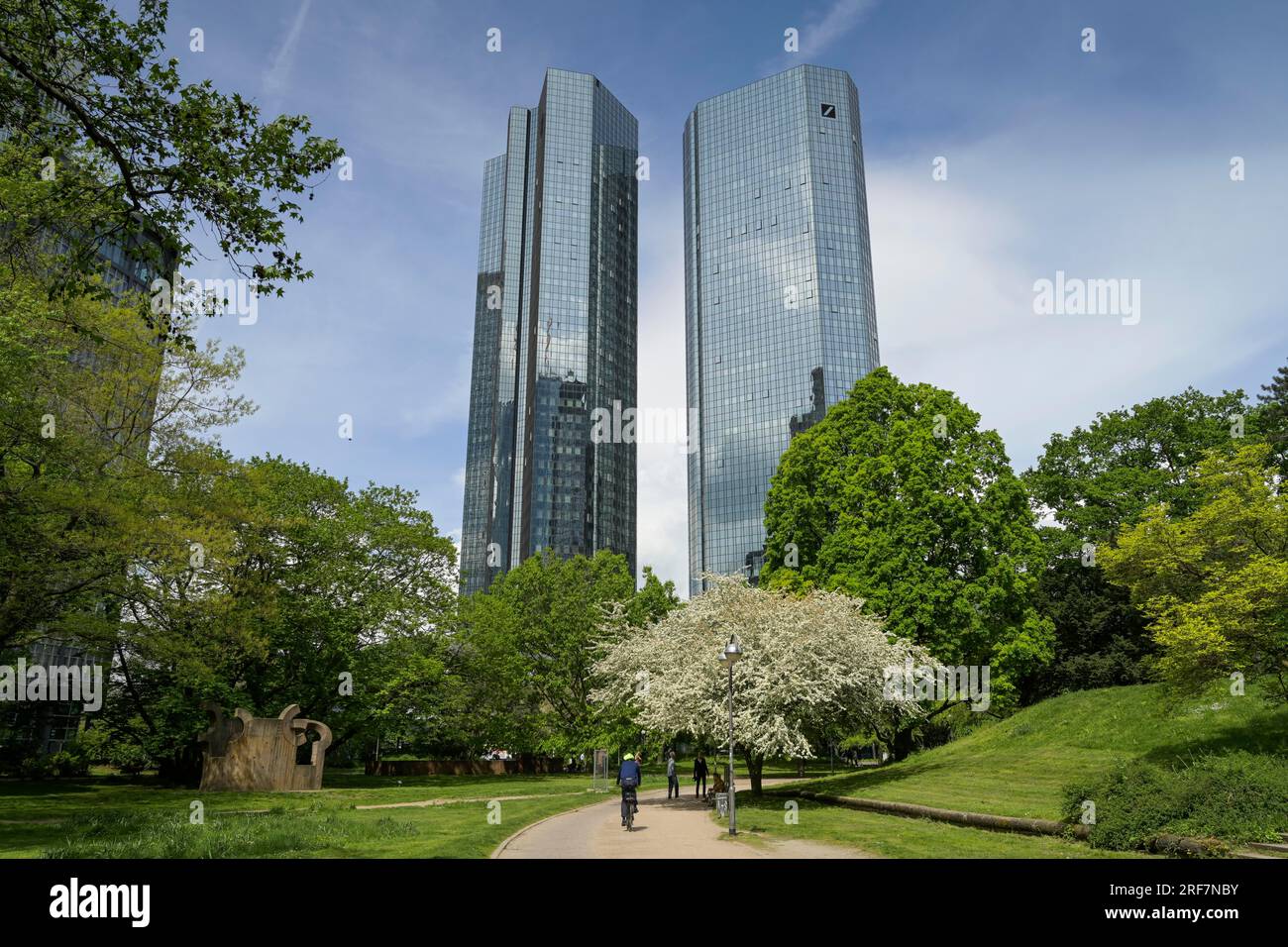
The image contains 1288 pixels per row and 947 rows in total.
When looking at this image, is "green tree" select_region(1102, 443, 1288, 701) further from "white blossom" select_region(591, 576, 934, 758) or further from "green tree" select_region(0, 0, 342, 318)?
"green tree" select_region(0, 0, 342, 318)

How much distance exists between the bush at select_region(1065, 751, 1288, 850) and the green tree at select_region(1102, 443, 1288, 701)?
17.2ft

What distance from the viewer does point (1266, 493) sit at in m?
21.3

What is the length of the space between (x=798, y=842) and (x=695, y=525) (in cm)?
13973

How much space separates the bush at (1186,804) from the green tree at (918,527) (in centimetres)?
1445

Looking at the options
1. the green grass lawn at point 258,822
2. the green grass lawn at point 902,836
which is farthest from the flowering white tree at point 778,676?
the green grass lawn at point 258,822

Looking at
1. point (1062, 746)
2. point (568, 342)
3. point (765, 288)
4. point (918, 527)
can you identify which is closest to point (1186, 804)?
point (1062, 746)

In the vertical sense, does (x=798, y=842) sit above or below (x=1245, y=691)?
below

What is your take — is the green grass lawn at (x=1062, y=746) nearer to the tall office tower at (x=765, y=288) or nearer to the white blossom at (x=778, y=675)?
the white blossom at (x=778, y=675)

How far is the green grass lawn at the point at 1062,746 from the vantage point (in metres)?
21.9

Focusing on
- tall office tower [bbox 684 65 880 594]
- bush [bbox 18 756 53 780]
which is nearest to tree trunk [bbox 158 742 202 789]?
bush [bbox 18 756 53 780]

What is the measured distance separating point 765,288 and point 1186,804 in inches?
5628

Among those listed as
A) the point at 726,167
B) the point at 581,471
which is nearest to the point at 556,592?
the point at 581,471

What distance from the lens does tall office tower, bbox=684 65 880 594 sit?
13900cm
